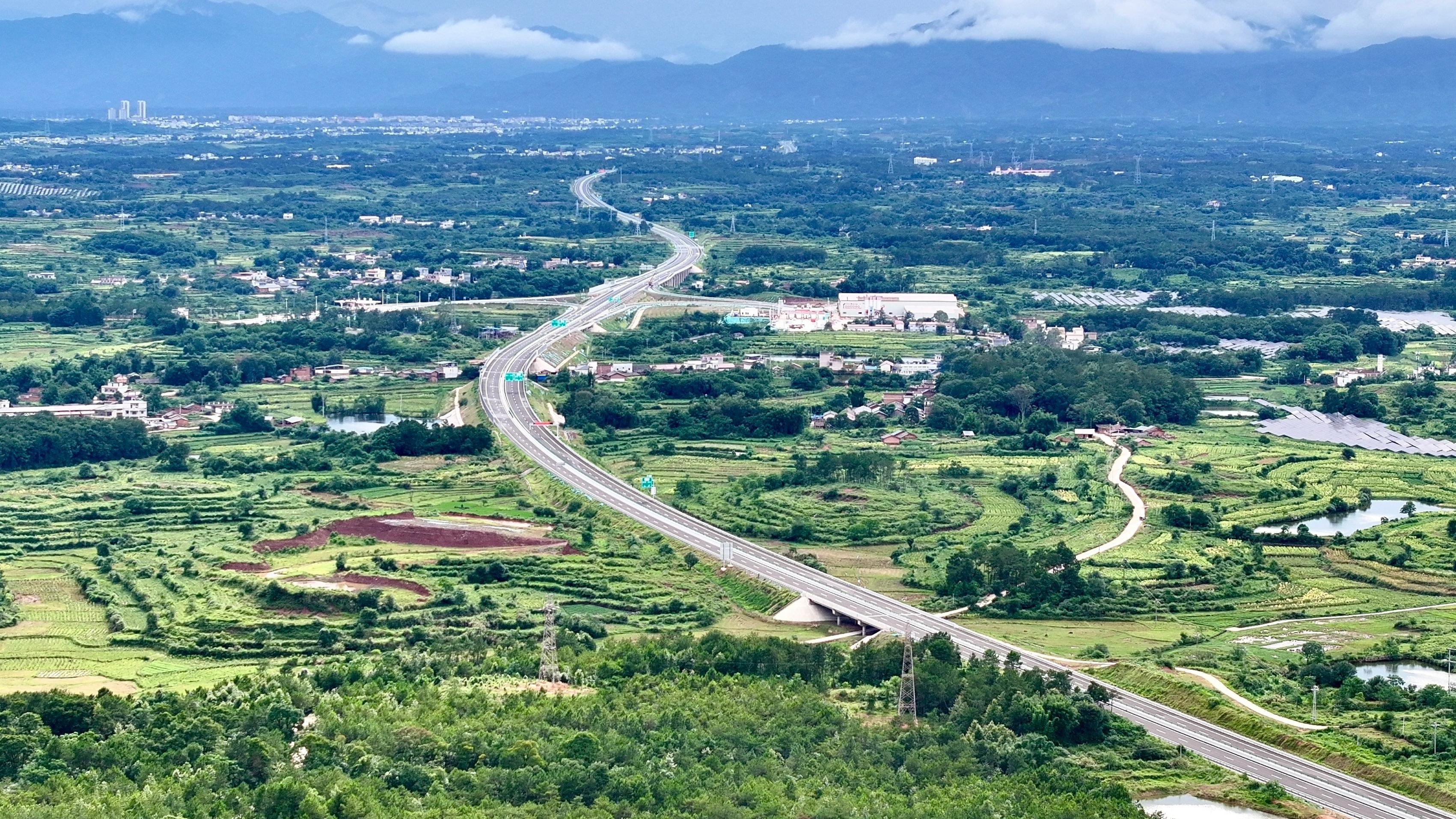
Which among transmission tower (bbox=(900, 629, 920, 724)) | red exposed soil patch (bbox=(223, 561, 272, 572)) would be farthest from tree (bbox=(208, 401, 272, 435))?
transmission tower (bbox=(900, 629, 920, 724))

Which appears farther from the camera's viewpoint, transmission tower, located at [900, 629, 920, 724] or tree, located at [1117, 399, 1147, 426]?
tree, located at [1117, 399, 1147, 426]

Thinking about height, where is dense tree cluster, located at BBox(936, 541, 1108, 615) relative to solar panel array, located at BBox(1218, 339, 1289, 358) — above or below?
above

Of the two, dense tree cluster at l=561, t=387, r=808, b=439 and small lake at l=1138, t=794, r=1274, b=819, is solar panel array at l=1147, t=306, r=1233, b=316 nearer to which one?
dense tree cluster at l=561, t=387, r=808, b=439

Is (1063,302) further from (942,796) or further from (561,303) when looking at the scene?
(942,796)

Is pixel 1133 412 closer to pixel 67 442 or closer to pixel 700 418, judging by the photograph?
pixel 700 418

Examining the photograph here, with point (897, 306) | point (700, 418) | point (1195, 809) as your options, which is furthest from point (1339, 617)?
point (897, 306)

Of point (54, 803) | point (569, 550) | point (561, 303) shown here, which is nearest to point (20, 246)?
point (561, 303)

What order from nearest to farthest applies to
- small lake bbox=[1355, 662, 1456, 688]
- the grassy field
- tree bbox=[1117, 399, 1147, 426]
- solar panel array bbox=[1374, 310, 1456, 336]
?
Answer: 1. small lake bbox=[1355, 662, 1456, 688]
2. the grassy field
3. tree bbox=[1117, 399, 1147, 426]
4. solar panel array bbox=[1374, 310, 1456, 336]
